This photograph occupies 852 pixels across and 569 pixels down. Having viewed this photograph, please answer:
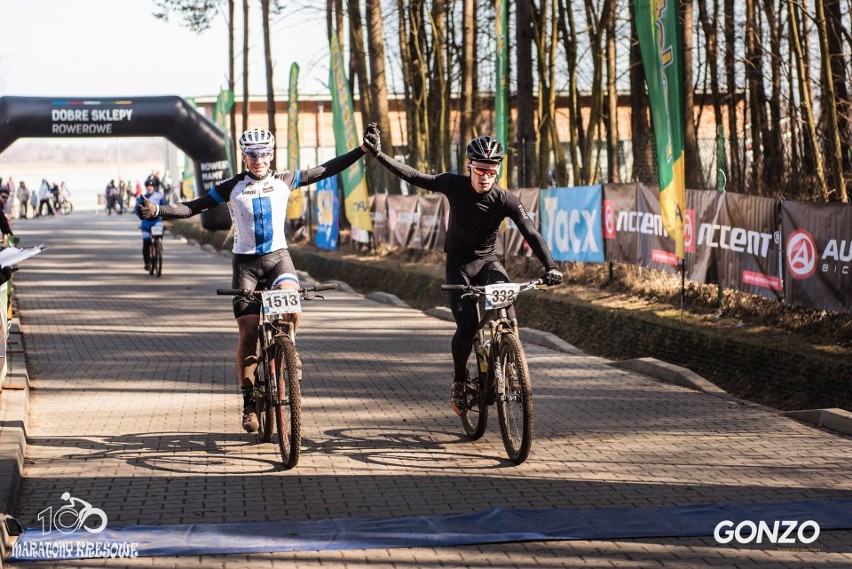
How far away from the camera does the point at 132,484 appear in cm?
754

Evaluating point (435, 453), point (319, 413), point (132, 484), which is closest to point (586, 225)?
point (319, 413)

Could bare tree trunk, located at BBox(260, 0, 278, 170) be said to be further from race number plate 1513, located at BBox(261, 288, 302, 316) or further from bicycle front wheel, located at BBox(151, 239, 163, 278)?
race number plate 1513, located at BBox(261, 288, 302, 316)

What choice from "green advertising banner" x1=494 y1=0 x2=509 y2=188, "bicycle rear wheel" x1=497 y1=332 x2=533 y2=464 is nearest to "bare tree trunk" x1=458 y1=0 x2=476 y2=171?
"green advertising banner" x1=494 y1=0 x2=509 y2=188

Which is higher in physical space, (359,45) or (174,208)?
(359,45)

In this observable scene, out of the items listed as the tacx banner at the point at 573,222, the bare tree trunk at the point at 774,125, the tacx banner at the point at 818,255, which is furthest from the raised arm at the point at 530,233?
the tacx banner at the point at 573,222

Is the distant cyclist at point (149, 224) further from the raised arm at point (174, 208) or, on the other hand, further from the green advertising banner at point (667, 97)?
the raised arm at point (174, 208)

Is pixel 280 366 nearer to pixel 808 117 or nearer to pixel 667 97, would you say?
pixel 667 97

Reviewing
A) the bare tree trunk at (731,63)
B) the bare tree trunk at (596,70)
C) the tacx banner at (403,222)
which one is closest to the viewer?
the bare tree trunk at (731,63)

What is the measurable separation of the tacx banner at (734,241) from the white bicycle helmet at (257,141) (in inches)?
221

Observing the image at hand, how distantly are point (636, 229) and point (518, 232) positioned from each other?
13.7 ft

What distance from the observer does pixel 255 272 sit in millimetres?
8750

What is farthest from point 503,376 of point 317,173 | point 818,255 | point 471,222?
point 818,255

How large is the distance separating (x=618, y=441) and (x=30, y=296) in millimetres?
16008

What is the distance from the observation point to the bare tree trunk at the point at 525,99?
21.3 m
